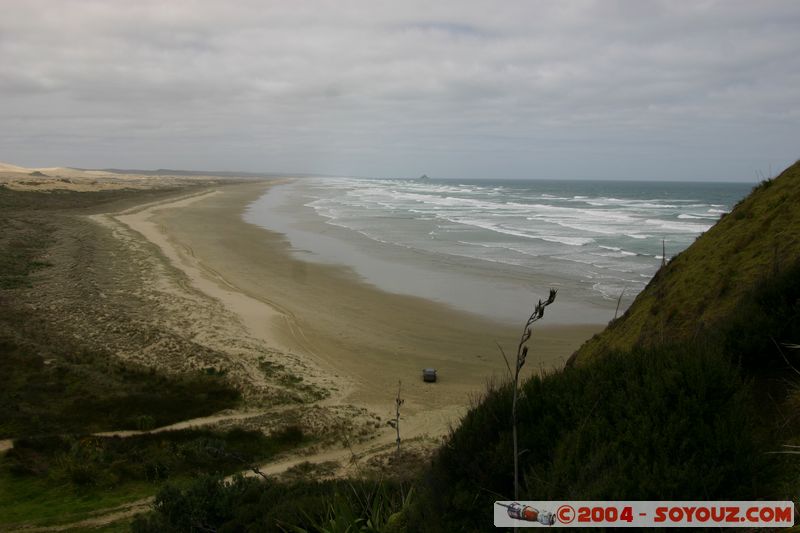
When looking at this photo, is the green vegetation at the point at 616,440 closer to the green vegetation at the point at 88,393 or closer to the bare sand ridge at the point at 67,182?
the green vegetation at the point at 88,393

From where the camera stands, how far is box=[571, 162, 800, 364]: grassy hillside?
7090mm

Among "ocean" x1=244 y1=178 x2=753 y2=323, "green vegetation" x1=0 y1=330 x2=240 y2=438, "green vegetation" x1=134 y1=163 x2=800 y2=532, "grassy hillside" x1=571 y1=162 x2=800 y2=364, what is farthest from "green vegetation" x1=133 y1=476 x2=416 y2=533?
"ocean" x1=244 y1=178 x2=753 y2=323

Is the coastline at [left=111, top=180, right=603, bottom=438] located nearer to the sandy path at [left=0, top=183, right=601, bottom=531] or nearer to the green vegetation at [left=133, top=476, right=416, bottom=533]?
the sandy path at [left=0, top=183, right=601, bottom=531]

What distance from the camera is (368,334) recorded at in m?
16.7

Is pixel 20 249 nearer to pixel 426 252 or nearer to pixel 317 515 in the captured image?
pixel 426 252

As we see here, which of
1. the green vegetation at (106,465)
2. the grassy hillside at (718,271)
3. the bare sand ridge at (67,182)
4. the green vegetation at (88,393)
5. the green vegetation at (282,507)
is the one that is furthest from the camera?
the bare sand ridge at (67,182)

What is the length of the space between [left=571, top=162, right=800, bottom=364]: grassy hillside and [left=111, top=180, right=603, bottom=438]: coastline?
5.88 feet

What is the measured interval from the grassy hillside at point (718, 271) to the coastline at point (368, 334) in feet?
5.88

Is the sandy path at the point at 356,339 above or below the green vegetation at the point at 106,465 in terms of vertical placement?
above

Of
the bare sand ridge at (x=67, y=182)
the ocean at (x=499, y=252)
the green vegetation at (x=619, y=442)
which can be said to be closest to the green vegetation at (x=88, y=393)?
the green vegetation at (x=619, y=442)

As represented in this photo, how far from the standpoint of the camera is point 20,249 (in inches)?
1081

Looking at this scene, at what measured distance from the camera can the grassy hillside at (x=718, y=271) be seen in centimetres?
709

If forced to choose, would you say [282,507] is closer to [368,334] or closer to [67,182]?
[368,334]

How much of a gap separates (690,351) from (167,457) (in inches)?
319
